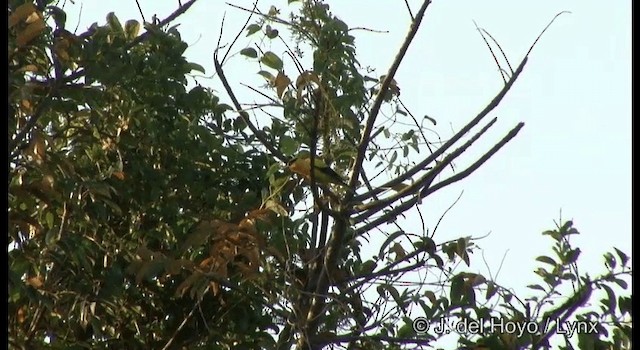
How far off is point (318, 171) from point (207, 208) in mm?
748

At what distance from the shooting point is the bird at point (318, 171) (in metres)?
2.78

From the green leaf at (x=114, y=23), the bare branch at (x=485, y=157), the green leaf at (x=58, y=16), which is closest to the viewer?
the bare branch at (x=485, y=157)

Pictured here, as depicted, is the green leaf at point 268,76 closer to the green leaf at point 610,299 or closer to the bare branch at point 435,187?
the bare branch at point 435,187

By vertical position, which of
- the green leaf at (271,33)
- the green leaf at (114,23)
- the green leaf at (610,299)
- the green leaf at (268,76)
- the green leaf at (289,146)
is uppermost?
the green leaf at (114,23)

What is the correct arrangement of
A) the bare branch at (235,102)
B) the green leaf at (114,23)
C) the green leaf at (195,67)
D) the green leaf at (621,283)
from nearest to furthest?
1. the green leaf at (621,283)
2. the bare branch at (235,102)
3. the green leaf at (114,23)
4. the green leaf at (195,67)

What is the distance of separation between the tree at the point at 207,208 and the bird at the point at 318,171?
0.07 ft

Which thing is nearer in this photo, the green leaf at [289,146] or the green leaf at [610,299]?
the green leaf at [610,299]

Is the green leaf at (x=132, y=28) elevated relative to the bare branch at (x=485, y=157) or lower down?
elevated

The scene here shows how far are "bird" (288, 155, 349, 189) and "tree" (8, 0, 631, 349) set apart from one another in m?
0.02

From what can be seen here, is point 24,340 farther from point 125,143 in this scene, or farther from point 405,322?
point 405,322

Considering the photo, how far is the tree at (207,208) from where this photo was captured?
2.88m

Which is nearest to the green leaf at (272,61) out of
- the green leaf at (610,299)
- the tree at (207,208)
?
the tree at (207,208)

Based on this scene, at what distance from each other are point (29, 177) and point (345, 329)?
0.88 m

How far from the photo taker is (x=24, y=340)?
3.12m
